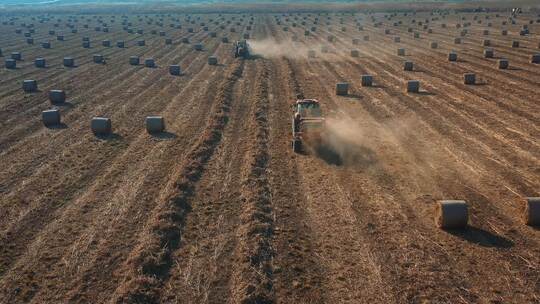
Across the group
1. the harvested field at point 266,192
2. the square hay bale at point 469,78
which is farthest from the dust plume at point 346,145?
the square hay bale at point 469,78

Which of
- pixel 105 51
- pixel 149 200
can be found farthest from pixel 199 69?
pixel 149 200

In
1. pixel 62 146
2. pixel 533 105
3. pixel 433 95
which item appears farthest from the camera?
pixel 433 95

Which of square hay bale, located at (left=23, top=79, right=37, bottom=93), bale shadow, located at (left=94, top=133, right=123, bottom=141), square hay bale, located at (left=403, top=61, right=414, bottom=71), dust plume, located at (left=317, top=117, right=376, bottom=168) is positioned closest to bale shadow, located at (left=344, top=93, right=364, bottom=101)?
dust plume, located at (left=317, top=117, right=376, bottom=168)

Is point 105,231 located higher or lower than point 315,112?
lower

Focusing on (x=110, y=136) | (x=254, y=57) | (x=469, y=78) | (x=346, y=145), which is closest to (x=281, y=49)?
(x=254, y=57)

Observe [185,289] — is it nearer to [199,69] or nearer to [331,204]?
[331,204]

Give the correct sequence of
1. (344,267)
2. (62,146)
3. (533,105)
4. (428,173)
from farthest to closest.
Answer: (533,105) < (62,146) < (428,173) < (344,267)

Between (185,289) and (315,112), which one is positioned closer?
(185,289)
